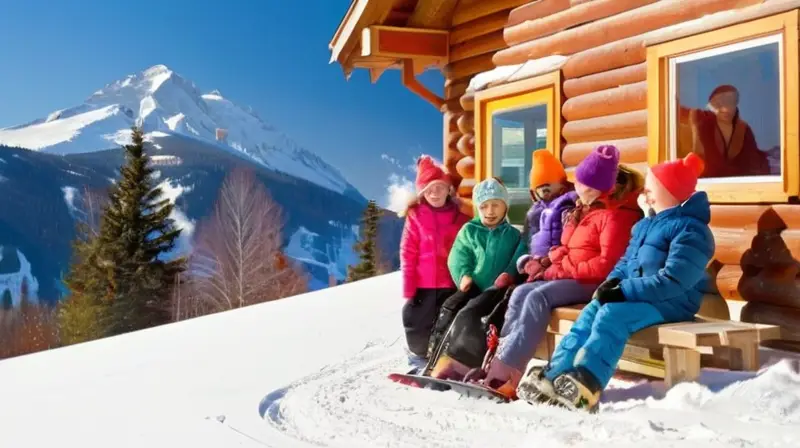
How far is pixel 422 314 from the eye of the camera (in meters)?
6.15

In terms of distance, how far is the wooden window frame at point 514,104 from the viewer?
7621 millimetres

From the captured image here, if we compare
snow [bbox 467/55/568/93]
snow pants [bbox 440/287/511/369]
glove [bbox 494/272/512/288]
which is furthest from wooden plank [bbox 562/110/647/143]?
snow pants [bbox 440/287/511/369]

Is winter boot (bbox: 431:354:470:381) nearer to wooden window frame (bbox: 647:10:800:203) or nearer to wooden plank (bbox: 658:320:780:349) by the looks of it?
wooden plank (bbox: 658:320:780:349)

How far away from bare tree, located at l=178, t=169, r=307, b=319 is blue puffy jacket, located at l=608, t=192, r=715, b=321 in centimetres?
2952

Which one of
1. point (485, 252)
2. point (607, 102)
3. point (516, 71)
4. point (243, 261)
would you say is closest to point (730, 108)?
point (607, 102)

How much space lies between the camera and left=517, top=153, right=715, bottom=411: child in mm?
4336

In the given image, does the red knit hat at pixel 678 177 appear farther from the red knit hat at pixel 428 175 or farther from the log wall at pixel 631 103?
the red knit hat at pixel 428 175

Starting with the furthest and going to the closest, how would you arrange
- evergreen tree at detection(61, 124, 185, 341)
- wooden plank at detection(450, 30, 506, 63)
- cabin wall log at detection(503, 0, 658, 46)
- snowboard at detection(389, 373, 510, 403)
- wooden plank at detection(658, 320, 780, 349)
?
evergreen tree at detection(61, 124, 185, 341) < wooden plank at detection(450, 30, 506, 63) < cabin wall log at detection(503, 0, 658, 46) < snowboard at detection(389, 373, 510, 403) < wooden plank at detection(658, 320, 780, 349)

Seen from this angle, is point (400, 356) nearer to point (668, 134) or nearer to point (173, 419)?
point (173, 419)

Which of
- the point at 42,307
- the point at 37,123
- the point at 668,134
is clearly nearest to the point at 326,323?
the point at 668,134

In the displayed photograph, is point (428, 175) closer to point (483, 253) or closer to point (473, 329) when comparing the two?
point (483, 253)

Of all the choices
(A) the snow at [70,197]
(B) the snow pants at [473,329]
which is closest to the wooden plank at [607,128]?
(B) the snow pants at [473,329]

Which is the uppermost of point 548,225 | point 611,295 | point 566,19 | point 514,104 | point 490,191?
point 566,19

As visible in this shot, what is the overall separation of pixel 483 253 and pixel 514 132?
3.07 metres
